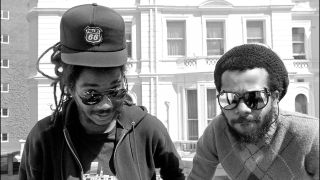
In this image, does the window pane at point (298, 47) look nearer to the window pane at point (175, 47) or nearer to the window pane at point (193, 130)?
the window pane at point (175, 47)

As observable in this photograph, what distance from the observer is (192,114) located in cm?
1642

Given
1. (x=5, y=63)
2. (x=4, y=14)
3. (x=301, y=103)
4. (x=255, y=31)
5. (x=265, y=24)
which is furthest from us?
(x=4, y=14)

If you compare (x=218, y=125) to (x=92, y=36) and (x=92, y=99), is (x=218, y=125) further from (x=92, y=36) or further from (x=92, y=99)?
(x=92, y=36)

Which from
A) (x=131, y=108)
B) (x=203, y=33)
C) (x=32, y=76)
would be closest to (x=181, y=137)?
(x=203, y=33)

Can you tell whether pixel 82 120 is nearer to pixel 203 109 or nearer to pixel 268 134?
pixel 268 134

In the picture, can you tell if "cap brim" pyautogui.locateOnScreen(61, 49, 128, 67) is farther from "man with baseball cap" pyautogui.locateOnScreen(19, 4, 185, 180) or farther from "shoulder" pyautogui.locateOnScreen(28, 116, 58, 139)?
"shoulder" pyautogui.locateOnScreen(28, 116, 58, 139)

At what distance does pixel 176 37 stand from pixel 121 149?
1460 cm

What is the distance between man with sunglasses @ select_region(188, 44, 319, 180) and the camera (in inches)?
88.4

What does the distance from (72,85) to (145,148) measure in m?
0.58

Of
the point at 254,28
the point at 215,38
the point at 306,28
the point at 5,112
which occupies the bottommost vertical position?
the point at 5,112

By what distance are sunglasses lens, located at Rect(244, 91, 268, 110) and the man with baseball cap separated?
22.6 inches

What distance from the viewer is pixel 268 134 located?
236cm

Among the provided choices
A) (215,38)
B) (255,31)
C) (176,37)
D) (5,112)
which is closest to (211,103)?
(215,38)

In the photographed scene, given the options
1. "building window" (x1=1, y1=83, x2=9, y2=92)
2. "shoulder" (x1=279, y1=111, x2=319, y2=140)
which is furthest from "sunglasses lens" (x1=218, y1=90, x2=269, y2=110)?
"building window" (x1=1, y1=83, x2=9, y2=92)
